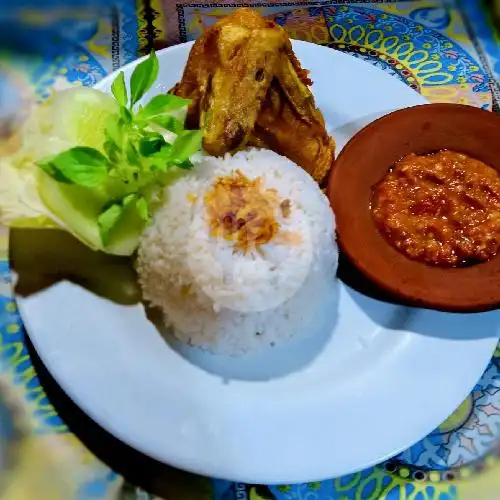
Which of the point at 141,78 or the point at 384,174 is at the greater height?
the point at 141,78

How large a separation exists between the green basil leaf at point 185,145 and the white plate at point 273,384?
44 cm

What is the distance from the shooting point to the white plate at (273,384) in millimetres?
1585

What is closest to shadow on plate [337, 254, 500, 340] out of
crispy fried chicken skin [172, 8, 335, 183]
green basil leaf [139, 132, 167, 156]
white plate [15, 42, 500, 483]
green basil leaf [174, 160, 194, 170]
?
white plate [15, 42, 500, 483]

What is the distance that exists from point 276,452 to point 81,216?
2.50 feet

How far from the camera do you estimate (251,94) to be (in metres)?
1.86

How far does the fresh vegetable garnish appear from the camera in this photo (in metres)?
1.66

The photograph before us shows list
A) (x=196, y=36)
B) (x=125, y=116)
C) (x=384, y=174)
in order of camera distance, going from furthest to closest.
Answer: (x=196, y=36) < (x=384, y=174) < (x=125, y=116)

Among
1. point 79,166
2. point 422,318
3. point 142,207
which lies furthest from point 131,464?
point 422,318

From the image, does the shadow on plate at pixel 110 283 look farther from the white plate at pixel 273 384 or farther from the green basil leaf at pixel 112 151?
the green basil leaf at pixel 112 151

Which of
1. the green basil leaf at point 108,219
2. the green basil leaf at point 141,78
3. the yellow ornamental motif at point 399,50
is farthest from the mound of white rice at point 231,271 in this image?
the yellow ornamental motif at point 399,50

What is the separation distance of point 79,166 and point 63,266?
338 millimetres

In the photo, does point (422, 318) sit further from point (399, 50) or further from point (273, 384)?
point (399, 50)

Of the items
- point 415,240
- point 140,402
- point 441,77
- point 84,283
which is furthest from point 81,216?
point 441,77

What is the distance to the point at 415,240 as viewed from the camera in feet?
6.00
